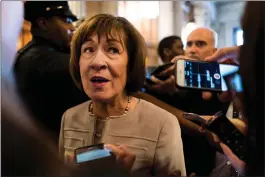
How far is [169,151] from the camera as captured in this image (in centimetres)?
93

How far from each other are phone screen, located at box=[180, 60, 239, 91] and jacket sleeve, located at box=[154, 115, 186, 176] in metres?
0.10

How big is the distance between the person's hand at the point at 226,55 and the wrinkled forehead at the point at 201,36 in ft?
0.10

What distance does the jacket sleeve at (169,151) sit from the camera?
3.05 ft

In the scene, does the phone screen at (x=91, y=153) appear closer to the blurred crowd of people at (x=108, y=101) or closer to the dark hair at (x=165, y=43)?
the blurred crowd of people at (x=108, y=101)

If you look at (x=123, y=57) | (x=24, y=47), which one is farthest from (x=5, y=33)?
(x=123, y=57)

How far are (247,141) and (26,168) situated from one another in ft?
1.78

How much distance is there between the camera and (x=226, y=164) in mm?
962

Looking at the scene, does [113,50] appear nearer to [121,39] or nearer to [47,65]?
[121,39]

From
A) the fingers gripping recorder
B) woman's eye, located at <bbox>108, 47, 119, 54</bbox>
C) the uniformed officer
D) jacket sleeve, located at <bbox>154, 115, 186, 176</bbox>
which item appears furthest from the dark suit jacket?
the fingers gripping recorder

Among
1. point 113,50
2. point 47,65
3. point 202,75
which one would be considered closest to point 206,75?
point 202,75

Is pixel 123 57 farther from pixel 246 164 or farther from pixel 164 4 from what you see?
pixel 246 164

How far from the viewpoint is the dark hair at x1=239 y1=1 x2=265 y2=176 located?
0.88 meters

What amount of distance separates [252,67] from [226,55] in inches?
2.9

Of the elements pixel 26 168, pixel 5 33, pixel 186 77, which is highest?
pixel 5 33
